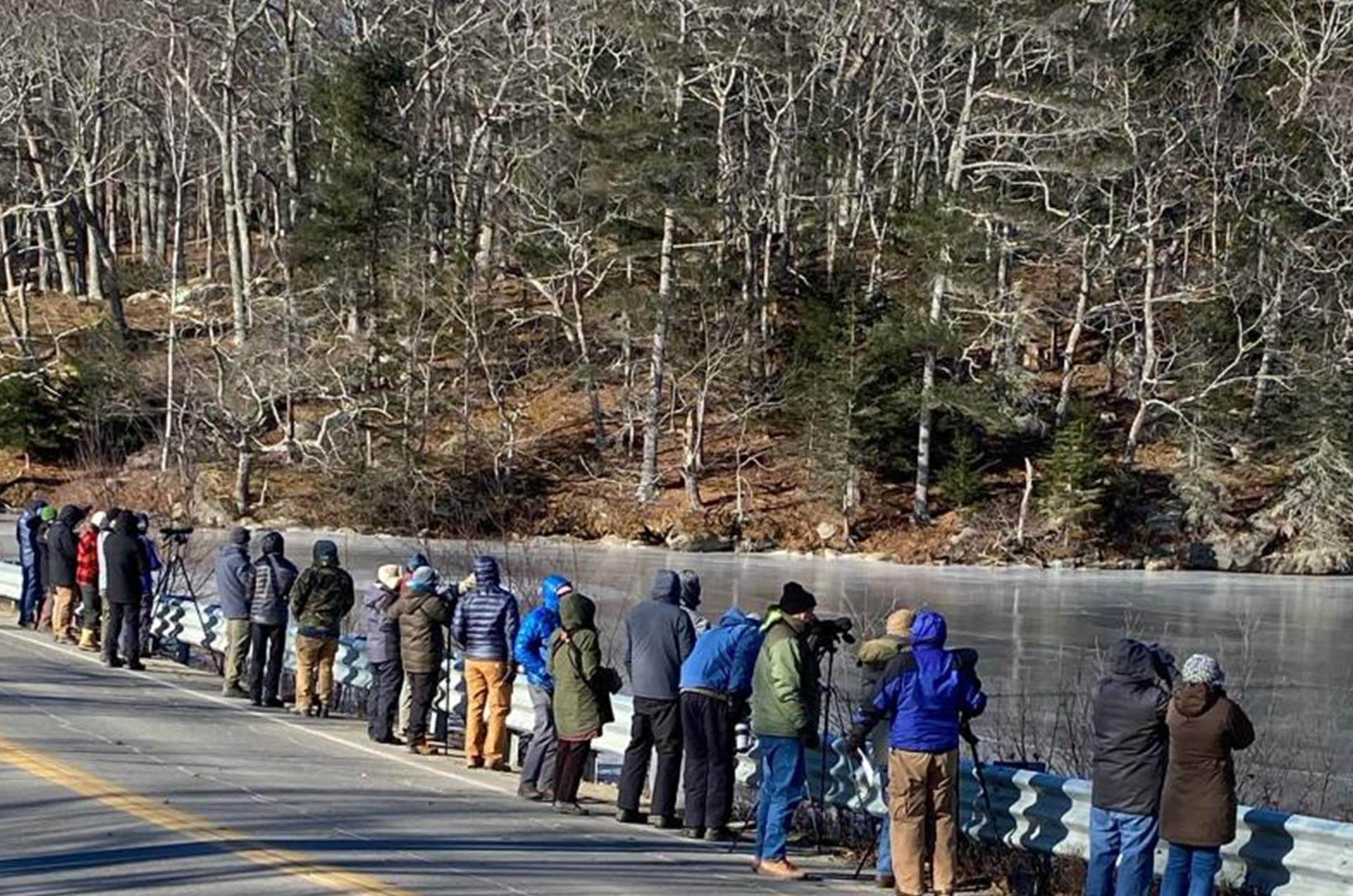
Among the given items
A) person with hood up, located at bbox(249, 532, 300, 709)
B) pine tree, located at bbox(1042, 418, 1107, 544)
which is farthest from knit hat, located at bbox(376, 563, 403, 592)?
pine tree, located at bbox(1042, 418, 1107, 544)

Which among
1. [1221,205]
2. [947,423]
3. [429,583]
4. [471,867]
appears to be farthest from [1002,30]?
[471,867]

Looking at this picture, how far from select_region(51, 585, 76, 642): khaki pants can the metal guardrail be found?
32.9 ft

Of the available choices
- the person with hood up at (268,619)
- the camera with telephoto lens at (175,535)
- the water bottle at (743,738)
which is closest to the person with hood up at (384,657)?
the person with hood up at (268,619)

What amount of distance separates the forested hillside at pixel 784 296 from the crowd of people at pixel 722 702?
21926mm

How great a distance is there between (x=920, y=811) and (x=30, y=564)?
629 inches

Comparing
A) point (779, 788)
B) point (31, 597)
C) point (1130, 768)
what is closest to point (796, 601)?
point (779, 788)

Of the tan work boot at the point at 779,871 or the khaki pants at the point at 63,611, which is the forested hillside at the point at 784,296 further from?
the tan work boot at the point at 779,871

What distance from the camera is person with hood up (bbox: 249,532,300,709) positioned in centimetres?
1714

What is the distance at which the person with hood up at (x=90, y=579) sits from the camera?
66.9 feet

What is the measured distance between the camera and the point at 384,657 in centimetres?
1555

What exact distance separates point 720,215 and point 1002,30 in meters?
8.95

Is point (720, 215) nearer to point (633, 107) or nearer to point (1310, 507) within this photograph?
point (633, 107)

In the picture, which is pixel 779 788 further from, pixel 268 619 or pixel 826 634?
pixel 268 619

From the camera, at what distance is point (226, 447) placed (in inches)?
1961
